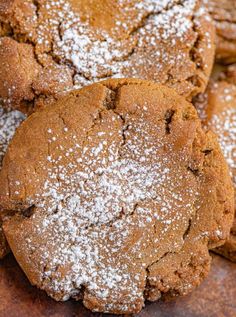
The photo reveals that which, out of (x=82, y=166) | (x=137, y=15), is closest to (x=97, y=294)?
(x=82, y=166)

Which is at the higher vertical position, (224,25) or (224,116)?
(224,25)

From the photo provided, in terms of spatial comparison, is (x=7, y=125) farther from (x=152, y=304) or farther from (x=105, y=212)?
(x=152, y=304)

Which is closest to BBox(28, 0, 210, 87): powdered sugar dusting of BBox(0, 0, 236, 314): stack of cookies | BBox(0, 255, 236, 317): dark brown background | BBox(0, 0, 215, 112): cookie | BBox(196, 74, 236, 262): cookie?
BBox(0, 0, 215, 112): cookie

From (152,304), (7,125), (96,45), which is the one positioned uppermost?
(96,45)

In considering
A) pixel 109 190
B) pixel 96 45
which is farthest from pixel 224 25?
pixel 109 190

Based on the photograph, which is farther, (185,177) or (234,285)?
(234,285)

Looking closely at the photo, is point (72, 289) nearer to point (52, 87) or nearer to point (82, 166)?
point (82, 166)
